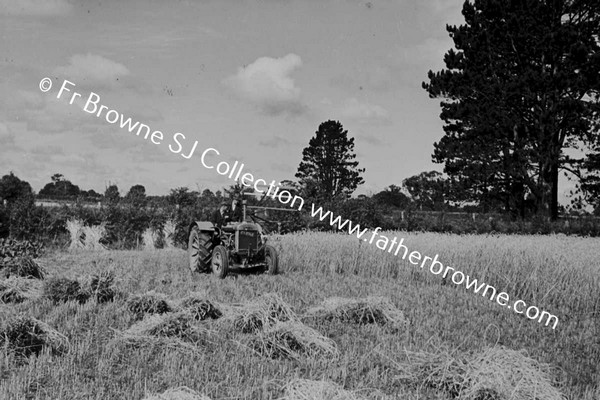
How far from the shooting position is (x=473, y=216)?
1102 inches

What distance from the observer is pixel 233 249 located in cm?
1131

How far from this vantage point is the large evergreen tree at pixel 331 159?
54375 mm

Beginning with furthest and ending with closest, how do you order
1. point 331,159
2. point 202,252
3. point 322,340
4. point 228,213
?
point 331,159 → point 228,213 → point 202,252 → point 322,340

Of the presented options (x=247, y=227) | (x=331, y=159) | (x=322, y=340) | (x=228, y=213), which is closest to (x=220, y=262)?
(x=247, y=227)

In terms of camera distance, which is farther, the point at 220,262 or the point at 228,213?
the point at 228,213

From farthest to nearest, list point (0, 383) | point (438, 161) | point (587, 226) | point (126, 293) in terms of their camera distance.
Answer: point (438, 161), point (587, 226), point (126, 293), point (0, 383)

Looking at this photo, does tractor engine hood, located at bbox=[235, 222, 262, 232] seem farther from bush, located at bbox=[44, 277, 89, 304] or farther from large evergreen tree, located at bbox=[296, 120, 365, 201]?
large evergreen tree, located at bbox=[296, 120, 365, 201]

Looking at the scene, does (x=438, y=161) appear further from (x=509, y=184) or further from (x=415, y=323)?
(x=415, y=323)

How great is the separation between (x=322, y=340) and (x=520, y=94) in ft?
81.4

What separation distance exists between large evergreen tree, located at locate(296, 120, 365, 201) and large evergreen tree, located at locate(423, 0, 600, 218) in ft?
75.2

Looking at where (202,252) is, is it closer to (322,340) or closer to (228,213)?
(228,213)

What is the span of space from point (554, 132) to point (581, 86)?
2370 mm

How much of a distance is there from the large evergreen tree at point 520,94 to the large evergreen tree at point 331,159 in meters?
22.9

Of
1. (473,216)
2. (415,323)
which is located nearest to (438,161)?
(473,216)
